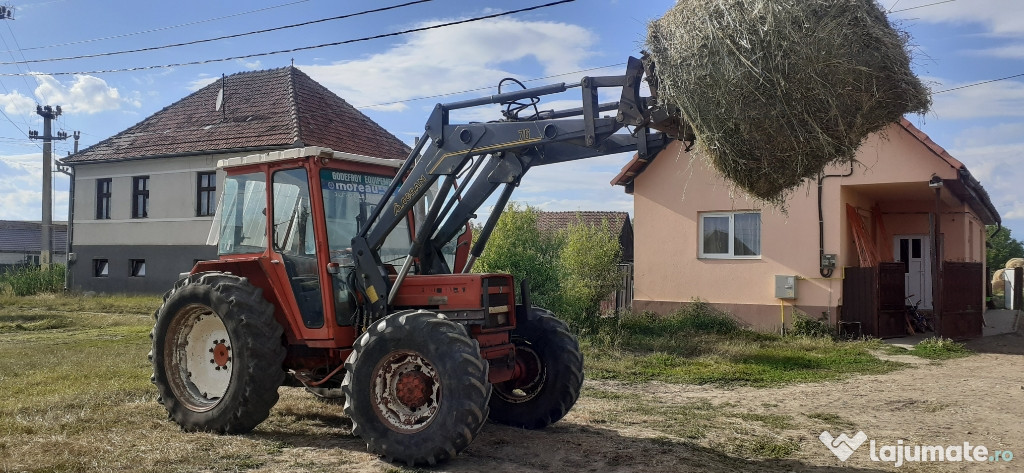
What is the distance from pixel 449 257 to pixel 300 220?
1414 mm

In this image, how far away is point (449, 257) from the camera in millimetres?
→ 7648

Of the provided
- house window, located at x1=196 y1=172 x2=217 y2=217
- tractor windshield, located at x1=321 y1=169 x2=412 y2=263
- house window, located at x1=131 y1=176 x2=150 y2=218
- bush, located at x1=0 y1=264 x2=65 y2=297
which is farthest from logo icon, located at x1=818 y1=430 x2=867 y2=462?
bush, located at x1=0 y1=264 x2=65 y2=297

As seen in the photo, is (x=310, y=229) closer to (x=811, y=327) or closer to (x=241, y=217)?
(x=241, y=217)

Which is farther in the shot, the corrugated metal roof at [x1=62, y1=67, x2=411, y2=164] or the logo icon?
the corrugated metal roof at [x1=62, y1=67, x2=411, y2=164]

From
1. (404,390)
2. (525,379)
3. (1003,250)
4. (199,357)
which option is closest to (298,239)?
(199,357)

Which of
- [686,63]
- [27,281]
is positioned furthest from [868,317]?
[27,281]

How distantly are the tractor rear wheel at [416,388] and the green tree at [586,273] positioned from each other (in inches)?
315

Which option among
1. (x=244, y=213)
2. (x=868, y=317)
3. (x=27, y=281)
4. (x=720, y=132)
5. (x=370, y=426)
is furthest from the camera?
(x=27, y=281)

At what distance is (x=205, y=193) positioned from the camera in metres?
23.5

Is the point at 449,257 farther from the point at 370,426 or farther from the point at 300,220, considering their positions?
the point at 370,426

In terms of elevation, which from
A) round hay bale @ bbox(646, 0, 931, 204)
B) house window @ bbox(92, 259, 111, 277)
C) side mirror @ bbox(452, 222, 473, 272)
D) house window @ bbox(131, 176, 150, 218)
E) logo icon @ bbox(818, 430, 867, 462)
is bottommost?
logo icon @ bbox(818, 430, 867, 462)

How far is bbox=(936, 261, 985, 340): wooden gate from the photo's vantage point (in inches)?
589

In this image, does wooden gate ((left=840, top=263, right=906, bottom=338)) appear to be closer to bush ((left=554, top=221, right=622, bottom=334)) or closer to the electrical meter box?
the electrical meter box

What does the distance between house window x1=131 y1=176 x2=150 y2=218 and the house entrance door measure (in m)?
20.8
